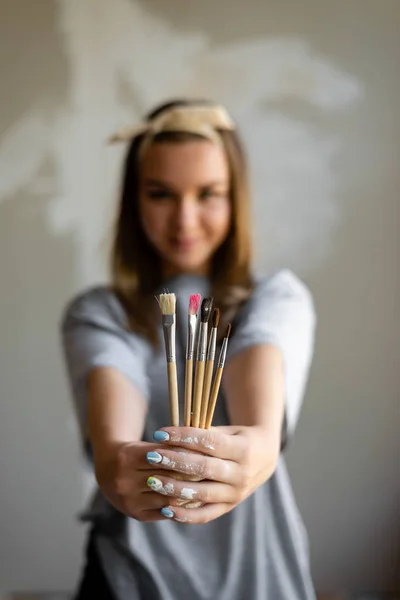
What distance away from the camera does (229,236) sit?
70 cm

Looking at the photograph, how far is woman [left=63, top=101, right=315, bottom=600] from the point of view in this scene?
21.0 inches

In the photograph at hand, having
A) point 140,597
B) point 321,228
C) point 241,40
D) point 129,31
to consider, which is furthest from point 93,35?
point 140,597

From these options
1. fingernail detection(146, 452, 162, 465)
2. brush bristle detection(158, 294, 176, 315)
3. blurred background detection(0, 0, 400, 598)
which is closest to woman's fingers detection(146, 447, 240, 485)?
fingernail detection(146, 452, 162, 465)

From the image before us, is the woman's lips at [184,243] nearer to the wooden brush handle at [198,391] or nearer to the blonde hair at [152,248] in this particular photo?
the blonde hair at [152,248]

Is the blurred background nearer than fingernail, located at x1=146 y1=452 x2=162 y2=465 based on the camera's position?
No

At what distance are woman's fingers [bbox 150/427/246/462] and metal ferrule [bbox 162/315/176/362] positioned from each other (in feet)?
0.19

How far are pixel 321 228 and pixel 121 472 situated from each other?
322mm

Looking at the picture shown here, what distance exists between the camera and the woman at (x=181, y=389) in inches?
21.0

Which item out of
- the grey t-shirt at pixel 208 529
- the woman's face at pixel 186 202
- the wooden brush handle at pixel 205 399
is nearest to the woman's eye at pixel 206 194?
the woman's face at pixel 186 202

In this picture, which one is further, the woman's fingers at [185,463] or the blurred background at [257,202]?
the blurred background at [257,202]

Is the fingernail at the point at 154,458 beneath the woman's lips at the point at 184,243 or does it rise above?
beneath

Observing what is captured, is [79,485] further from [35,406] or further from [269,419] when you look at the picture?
[269,419]

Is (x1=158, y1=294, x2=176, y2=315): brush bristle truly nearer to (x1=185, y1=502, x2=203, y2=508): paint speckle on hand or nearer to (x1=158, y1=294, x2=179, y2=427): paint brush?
(x1=158, y1=294, x2=179, y2=427): paint brush

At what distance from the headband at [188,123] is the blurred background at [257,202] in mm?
17
